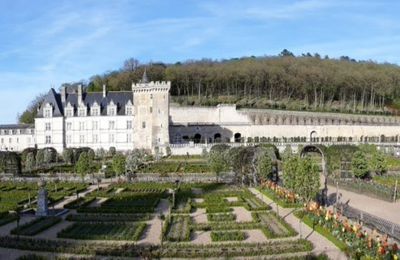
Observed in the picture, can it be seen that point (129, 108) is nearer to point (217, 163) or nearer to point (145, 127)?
point (145, 127)

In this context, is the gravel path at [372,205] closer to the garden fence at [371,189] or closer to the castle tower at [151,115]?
the garden fence at [371,189]

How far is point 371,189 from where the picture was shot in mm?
31531

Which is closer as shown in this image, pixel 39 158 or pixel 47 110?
pixel 39 158

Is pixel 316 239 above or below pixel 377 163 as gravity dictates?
below

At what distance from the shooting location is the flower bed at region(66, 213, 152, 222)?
77.8 feet

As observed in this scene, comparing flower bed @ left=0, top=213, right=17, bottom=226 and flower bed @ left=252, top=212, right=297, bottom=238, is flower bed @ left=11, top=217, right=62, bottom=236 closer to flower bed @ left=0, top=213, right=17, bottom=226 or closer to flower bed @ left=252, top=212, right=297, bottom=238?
flower bed @ left=0, top=213, right=17, bottom=226

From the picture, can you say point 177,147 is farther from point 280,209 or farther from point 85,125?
point 280,209

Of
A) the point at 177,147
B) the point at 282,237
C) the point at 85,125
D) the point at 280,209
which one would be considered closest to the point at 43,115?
the point at 85,125

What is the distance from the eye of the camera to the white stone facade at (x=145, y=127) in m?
63.6

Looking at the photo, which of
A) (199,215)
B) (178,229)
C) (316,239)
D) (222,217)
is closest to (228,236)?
(178,229)

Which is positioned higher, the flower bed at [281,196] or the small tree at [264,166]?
the small tree at [264,166]

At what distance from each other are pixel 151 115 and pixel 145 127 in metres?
1.67

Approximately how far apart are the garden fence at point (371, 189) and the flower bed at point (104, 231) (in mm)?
15180

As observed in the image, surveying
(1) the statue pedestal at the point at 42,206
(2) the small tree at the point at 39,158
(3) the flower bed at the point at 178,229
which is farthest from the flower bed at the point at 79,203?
(2) the small tree at the point at 39,158
